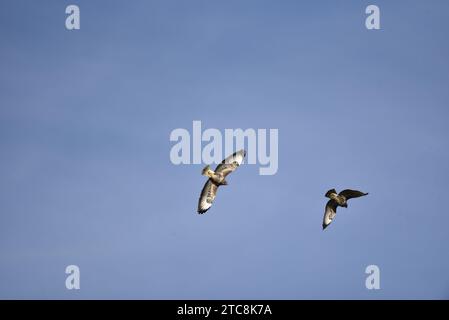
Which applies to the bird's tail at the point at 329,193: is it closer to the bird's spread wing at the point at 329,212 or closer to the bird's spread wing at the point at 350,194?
the bird's spread wing at the point at 350,194

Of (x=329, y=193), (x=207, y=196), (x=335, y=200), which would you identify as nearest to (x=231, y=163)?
(x=207, y=196)

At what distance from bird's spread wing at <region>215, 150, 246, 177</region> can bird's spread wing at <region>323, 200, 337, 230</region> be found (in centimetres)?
A: 682

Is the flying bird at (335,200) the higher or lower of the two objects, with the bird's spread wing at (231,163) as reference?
lower

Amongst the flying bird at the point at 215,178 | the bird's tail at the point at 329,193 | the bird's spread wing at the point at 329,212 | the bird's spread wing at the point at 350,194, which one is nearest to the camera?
the flying bird at the point at 215,178

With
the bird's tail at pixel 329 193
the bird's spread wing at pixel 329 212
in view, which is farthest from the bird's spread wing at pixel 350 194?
the bird's spread wing at pixel 329 212

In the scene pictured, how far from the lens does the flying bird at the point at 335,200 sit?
66.1 metres

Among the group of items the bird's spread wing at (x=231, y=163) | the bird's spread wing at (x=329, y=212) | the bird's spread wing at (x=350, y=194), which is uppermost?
the bird's spread wing at (x=231, y=163)

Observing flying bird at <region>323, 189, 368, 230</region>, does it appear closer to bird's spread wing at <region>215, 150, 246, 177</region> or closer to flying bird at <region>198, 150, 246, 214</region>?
bird's spread wing at <region>215, 150, 246, 177</region>

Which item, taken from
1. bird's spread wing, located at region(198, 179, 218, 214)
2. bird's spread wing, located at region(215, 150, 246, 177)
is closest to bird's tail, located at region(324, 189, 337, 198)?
bird's spread wing, located at region(215, 150, 246, 177)

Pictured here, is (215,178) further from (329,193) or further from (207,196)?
(329,193)

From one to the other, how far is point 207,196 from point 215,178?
1.55 metres

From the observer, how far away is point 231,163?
65000mm
